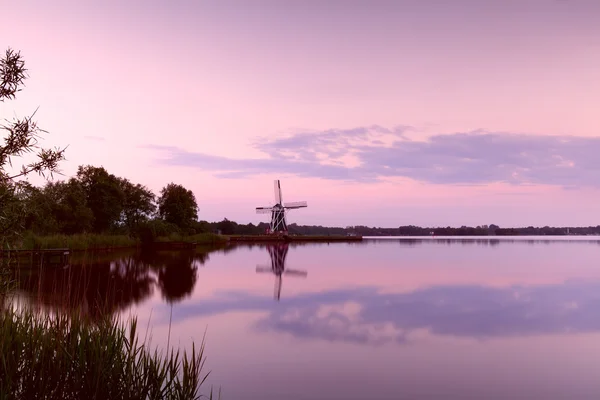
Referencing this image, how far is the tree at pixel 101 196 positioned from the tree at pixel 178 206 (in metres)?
14.2

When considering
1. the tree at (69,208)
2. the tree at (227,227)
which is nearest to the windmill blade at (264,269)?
the tree at (69,208)

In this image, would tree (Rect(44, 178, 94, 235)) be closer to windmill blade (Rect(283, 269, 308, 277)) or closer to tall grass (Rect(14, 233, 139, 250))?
tall grass (Rect(14, 233, 139, 250))

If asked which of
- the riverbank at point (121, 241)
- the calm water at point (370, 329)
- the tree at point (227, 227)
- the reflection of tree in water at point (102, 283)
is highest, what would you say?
the tree at point (227, 227)

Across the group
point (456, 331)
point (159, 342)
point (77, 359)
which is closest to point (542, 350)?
point (456, 331)

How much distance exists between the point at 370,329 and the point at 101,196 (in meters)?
56.5

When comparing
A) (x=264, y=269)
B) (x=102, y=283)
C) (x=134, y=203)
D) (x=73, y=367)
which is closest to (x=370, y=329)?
(x=73, y=367)

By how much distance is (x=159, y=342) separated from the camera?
13.2 meters

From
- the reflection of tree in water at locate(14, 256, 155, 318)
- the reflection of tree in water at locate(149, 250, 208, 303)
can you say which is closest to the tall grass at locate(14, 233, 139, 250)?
the reflection of tree in water at locate(14, 256, 155, 318)

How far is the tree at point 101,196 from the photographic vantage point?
63.9 meters

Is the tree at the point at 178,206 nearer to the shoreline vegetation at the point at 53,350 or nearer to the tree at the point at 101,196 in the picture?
the tree at the point at 101,196

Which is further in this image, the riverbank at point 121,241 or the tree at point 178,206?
the tree at point 178,206

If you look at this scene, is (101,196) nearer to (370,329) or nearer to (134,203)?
(134,203)

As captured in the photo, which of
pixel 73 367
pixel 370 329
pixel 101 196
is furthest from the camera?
pixel 101 196

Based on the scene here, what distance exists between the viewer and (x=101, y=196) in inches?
2517
